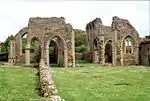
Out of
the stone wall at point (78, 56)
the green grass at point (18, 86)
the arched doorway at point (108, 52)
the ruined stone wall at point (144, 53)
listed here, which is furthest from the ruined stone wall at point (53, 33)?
the green grass at point (18, 86)

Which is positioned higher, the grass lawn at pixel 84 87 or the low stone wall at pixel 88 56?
the low stone wall at pixel 88 56

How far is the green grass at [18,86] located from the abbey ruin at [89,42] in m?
17.0

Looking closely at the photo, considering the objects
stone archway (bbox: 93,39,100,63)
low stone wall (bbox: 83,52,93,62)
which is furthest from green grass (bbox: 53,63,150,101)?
low stone wall (bbox: 83,52,93,62)

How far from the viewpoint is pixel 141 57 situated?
60.0m

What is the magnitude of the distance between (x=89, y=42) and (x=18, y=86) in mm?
38142

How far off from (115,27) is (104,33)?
4.86 meters

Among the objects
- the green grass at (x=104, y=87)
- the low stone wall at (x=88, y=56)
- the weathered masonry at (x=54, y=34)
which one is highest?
the weathered masonry at (x=54, y=34)

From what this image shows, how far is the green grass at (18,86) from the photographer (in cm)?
2325

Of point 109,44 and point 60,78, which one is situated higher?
point 109,44

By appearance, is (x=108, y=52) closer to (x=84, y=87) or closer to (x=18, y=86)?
(x=84, y=87)

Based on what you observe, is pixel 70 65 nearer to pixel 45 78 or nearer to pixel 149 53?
pixel 149 53

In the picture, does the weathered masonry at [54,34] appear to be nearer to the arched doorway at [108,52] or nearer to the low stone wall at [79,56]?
the arched doorway at [108,52]

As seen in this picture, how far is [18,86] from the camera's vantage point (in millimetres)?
27375

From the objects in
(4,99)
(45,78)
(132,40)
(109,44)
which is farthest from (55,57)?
(4,99)
